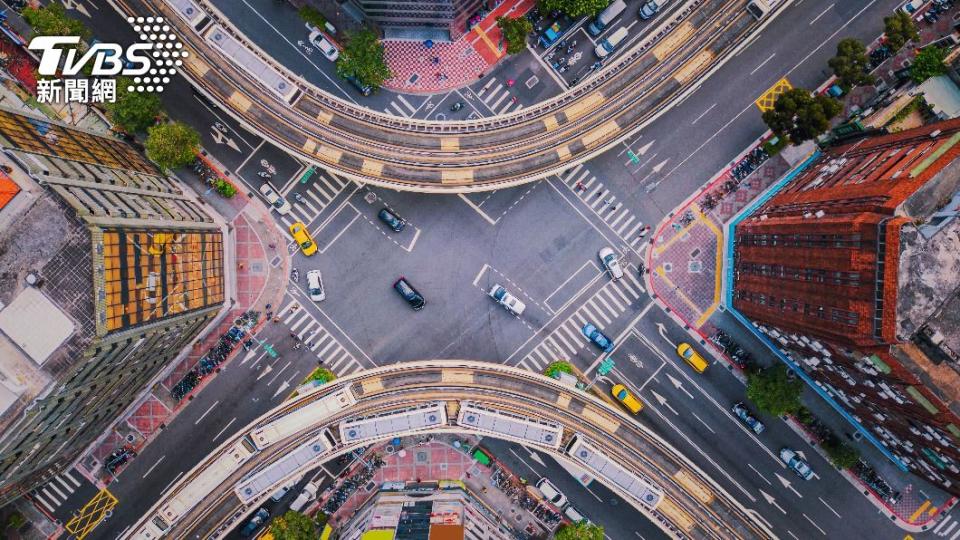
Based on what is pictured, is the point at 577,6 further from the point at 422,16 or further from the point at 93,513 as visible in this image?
the point at 93,513

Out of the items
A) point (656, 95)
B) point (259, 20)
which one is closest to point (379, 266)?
point (259, 20)

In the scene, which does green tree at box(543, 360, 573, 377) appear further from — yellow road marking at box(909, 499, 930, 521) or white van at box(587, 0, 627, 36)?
yellow road marking at box(909, 499, 930, 521)

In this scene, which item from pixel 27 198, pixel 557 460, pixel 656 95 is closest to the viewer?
pixel 27 198

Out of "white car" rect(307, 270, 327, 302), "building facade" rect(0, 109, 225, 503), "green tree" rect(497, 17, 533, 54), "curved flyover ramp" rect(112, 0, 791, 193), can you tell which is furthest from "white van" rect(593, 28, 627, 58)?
"building facade" rect(0, 109, 225, 503)

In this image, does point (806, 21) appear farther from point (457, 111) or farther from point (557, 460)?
point (557, 460)

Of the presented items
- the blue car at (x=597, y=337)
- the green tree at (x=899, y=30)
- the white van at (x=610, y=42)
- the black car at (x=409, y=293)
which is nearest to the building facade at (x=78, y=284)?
the black car at (x=409, y=293)

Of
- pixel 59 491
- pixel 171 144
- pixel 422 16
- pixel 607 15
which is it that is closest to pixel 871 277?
pixel 607 15

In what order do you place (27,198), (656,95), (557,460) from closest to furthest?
(27,198) < (656,95) < (557,460)
